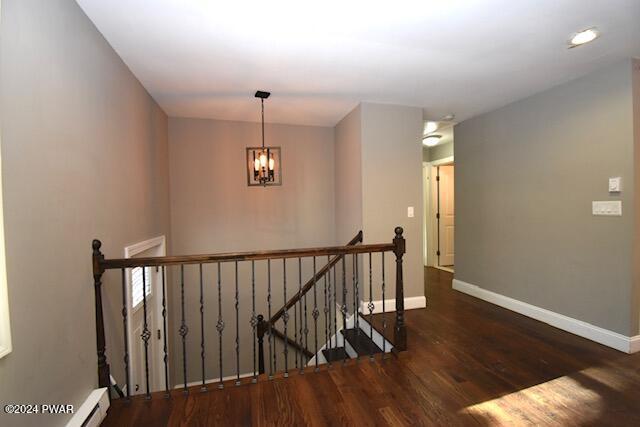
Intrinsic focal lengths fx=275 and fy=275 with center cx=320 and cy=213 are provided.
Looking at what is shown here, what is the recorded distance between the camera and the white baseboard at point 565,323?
7.51 ft

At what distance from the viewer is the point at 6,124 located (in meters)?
1.05

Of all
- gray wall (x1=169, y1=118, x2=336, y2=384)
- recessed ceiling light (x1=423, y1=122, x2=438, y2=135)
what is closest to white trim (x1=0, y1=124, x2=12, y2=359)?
gray wall (x1=169, y1=118, x2=336, y2=384)

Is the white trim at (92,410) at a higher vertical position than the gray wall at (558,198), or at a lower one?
lower

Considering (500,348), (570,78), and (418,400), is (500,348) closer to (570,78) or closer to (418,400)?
(418,400)

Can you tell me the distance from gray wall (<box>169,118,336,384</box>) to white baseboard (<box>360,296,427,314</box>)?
1.10 meters

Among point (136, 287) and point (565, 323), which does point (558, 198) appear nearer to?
point (565, 323)

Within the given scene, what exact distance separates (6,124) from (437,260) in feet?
19.9

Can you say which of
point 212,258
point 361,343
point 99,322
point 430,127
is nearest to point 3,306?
point 99,322

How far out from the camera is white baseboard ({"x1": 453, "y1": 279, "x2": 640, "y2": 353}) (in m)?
2.29

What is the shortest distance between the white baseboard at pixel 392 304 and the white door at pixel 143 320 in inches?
83.6

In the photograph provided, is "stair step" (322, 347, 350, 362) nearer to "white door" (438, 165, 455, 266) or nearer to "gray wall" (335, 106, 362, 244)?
"gray wall" (335, 106, 362, 244)

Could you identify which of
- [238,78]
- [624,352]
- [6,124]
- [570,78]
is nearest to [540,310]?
[624,352]

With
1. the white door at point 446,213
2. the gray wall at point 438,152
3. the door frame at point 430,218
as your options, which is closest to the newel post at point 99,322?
the gray wall at point 438,152

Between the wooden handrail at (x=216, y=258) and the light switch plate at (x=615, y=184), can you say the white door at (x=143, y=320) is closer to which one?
the wooden handrail at (x=216, y=258)
